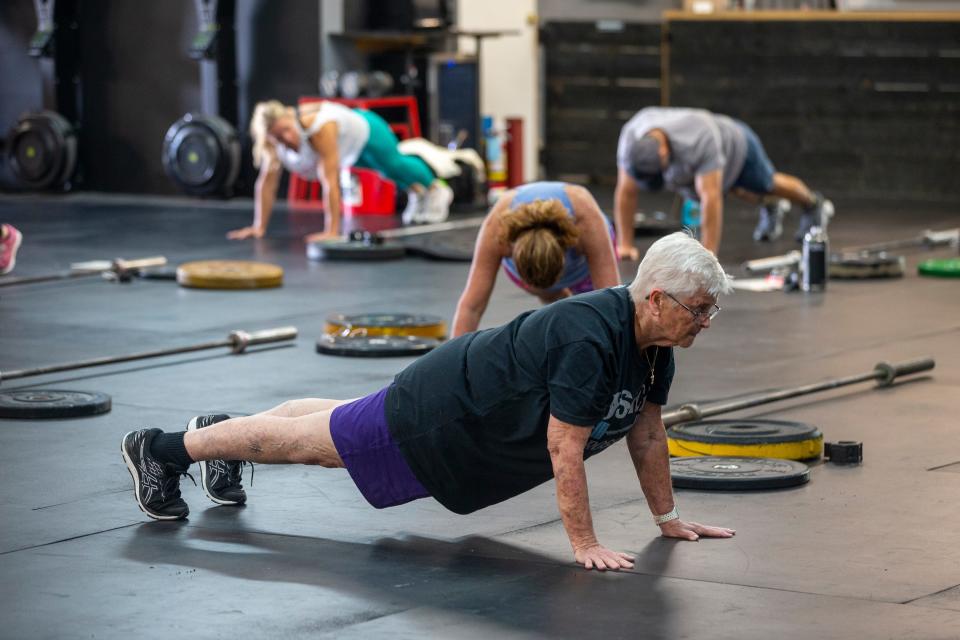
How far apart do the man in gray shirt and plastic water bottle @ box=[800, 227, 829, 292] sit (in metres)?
0.59

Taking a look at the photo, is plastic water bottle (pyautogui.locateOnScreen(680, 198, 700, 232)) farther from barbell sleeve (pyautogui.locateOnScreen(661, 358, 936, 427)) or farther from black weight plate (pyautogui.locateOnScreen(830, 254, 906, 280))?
barbell sleeve (pyautogui.locateOnScreen(661, 358, 936, 427))

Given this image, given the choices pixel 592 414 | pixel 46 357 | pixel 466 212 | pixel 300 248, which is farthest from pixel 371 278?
pixel 592 414

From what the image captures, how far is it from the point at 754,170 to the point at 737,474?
5.10 meters

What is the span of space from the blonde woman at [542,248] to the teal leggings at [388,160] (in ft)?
17.1

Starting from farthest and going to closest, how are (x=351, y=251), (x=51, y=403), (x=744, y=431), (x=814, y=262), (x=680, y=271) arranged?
(x=351, y=251)
(x=814, y=262)
(x=51, y=403)
(x=744, y=431)
(x=680, y=271)

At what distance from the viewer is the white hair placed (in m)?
2.98

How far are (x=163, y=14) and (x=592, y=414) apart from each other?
10.3 metres

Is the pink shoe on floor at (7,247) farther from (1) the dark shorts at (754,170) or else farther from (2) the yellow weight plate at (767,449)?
(2) the yellow weight plate at (767,449)

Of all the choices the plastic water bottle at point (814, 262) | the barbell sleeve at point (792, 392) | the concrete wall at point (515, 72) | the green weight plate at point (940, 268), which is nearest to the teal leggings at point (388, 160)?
the plastic water bottle at point (814, 262)

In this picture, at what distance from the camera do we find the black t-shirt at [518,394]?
119 inches

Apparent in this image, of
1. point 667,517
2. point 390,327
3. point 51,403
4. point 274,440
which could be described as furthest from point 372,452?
point 390,327

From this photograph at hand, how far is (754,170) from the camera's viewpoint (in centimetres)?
872

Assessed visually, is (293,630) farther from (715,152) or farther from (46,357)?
(715,152)

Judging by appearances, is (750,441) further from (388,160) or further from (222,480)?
(388,160)
